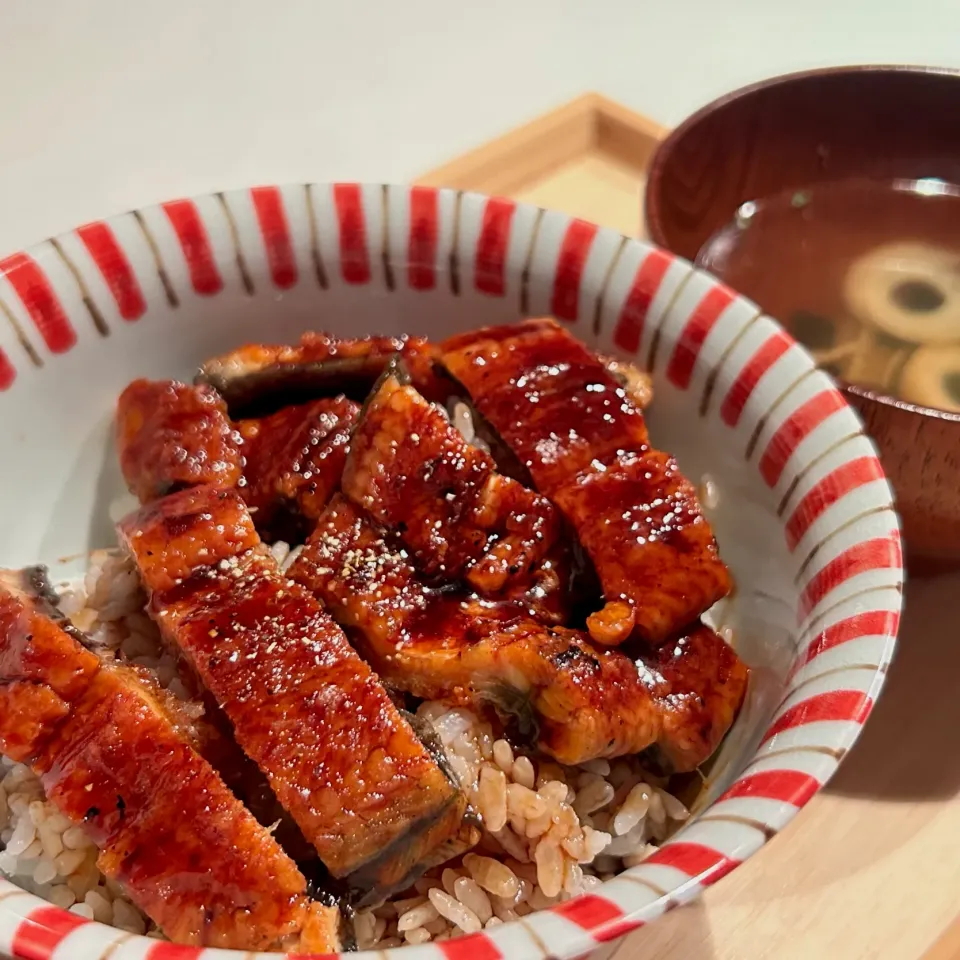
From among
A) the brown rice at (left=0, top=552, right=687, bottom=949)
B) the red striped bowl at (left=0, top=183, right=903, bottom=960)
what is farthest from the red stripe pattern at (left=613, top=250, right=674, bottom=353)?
the brown rice at (left=0, top=552, right=687, bottom=949)

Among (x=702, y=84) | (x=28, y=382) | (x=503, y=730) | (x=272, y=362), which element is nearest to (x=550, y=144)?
(x=702, y=84)

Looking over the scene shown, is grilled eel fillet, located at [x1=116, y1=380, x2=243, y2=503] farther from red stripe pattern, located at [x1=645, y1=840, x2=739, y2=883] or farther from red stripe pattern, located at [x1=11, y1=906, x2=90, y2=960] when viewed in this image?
red stripe pattern, located at [x1=645, y1=840, x2=739, y2=883]

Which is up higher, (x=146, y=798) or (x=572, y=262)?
(x=572, y=262)

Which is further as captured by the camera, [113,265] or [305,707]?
[113,265]

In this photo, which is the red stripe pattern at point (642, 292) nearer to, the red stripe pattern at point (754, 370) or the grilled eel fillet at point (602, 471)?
the grilled eel fillet at point (602, 471)

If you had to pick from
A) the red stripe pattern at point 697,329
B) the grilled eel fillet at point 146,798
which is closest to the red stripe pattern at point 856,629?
the red stripe pattern at point 697,329

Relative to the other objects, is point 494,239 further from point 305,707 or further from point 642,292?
point 305,707

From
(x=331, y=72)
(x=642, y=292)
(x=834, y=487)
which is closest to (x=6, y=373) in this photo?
(x=642, y=292)
